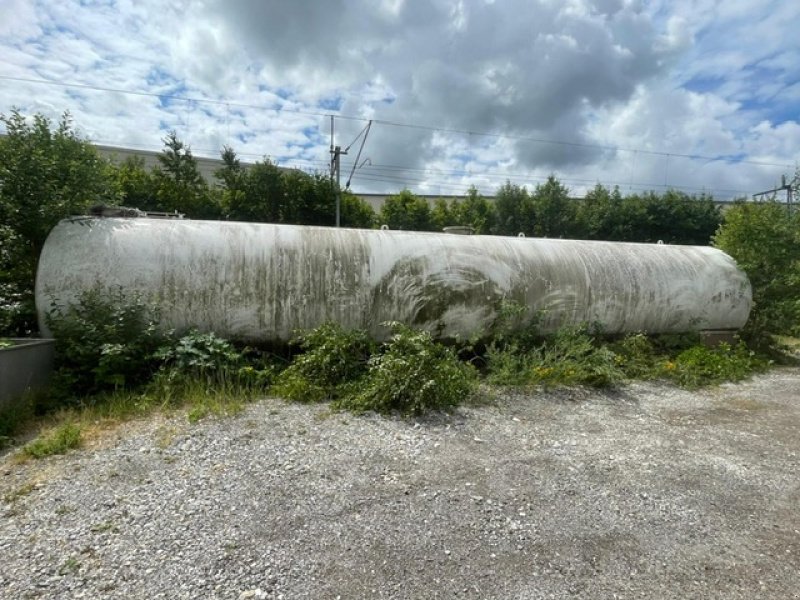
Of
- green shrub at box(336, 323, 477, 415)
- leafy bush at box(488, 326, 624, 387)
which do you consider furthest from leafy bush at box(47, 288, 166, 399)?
leafy bush at box(488, 326, 624, 387)

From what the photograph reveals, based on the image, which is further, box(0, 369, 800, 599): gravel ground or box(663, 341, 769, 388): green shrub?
box(663, 341, 769, 388): green shrub

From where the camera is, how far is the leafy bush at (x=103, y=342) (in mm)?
4602

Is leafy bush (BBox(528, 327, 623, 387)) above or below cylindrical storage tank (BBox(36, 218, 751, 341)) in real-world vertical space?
below

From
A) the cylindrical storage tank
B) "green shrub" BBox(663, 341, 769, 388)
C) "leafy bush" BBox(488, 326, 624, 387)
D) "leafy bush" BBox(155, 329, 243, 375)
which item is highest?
the cylindrical storage tank

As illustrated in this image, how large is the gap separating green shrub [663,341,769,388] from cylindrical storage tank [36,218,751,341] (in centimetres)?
68

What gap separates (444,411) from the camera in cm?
473

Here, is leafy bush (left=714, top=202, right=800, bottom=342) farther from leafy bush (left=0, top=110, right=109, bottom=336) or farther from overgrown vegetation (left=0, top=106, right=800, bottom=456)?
leafy bush (left=0, top=110, right=109, bottom=336)

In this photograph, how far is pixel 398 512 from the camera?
9.64 feet

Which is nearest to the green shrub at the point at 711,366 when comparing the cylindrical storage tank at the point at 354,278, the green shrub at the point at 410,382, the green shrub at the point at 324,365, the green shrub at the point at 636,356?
the green shrub at the point at 636,356

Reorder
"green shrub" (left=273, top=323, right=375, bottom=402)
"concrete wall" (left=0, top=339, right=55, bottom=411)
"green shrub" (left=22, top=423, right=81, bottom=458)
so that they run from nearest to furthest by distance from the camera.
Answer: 1. "green shrub" (left=22, top=423, right=81, bottom=458)
2. "concrete wall" (left=0, top=339, right=55, bottom=411)
3. "green shrub" (left=273, top=323, right=375, bottom=402)

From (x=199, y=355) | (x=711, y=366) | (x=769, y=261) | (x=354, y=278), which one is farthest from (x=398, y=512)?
(x=769, y=261)

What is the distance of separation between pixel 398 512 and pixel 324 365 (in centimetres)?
242

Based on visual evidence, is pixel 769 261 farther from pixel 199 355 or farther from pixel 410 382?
pixel 199 355

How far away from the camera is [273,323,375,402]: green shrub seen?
4906 mm
